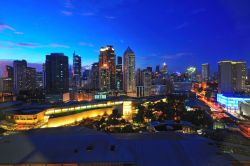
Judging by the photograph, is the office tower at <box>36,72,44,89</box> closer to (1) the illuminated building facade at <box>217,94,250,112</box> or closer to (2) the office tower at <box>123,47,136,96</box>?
(2) the office tower at <box>123,47,136,96</box>

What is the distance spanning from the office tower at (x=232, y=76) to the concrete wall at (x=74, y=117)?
40428mm

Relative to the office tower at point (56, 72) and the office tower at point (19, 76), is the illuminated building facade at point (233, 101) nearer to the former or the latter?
the office tower at point (56, 72)

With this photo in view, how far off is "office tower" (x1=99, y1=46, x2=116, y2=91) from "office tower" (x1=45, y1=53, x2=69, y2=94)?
11.5 metres

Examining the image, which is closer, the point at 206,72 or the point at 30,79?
the point at 30,79

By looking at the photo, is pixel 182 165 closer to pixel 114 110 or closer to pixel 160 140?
pixel 160 140

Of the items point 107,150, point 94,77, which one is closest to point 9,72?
point 94,77

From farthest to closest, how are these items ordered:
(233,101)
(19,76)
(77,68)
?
(77,68) < (19,76) < (233,101)

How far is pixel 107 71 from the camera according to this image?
81.9 metres

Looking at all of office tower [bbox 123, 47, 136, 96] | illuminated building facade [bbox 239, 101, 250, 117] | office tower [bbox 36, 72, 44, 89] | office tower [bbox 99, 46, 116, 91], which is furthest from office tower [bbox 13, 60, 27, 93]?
illuminated building facade [bbox 239, 101, 250, 117]

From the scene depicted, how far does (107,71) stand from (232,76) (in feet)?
110

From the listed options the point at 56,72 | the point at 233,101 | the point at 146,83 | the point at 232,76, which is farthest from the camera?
the point at 146,83

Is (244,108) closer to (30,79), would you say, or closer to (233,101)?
(233,101)

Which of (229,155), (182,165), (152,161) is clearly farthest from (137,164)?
(229,155)

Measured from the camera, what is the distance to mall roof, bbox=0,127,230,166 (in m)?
11.3
